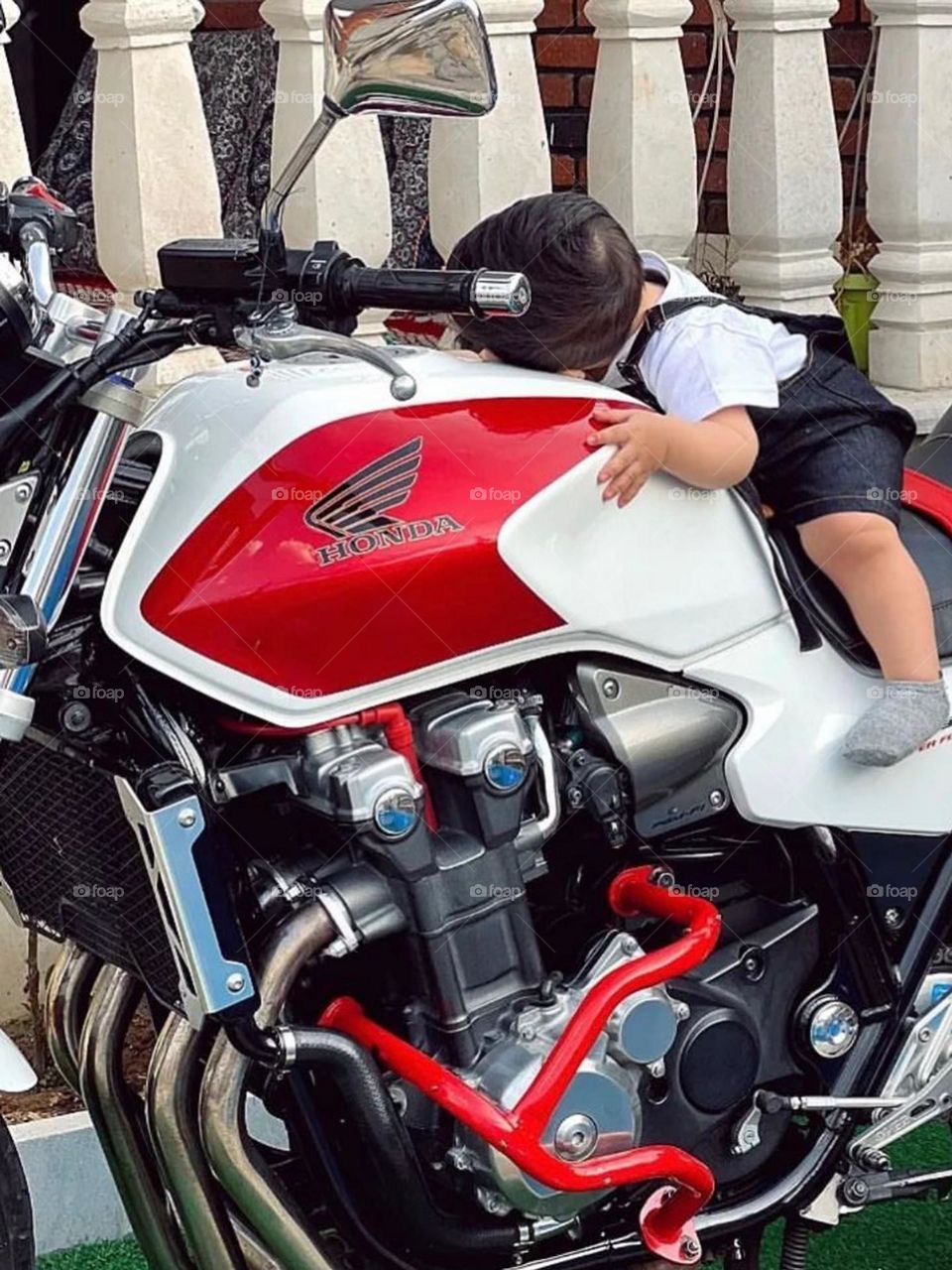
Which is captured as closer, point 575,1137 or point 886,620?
point 575,1137

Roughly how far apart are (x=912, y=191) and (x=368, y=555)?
2.25 meters

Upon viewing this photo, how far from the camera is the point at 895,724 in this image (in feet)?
7.29

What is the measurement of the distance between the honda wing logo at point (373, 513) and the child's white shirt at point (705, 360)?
0.32m

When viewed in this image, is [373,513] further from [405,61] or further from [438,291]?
[405,61]

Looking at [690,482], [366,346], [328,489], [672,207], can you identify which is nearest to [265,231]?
[366,346]

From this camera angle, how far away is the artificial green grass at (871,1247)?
9.43 feet

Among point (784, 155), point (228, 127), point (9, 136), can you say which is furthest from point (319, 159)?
point (228, 127)

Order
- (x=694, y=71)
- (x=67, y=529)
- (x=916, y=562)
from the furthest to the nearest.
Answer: (x=694, y=71) → (x=916, y=562) → (x=67, y=529)

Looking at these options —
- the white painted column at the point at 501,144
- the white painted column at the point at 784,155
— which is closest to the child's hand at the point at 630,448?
the white painted column at the point at 501,144

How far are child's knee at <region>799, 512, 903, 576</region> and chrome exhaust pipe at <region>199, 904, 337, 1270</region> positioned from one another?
0.66m

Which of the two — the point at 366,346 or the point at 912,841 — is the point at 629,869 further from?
the point at 366,346

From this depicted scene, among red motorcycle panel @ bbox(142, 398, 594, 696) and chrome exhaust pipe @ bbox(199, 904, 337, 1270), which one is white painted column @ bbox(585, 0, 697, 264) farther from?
chrome exhaust pipe @ bbox(199, 904, 337, 1270)

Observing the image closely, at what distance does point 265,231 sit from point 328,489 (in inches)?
10.0

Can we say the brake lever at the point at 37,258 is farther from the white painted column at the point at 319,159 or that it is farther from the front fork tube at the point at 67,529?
the white painted column at the point at 319,159
